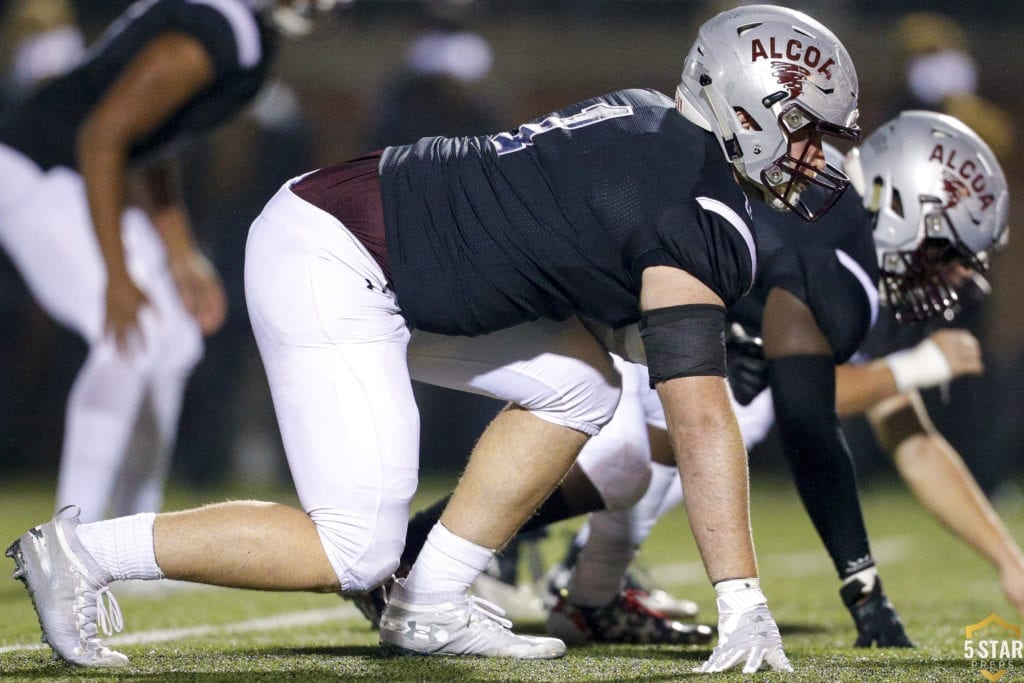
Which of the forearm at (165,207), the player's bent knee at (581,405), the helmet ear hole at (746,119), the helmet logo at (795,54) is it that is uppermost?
the helmet logo at (795,54)

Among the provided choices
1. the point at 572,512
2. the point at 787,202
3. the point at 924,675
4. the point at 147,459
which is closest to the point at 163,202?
the point at 147,459

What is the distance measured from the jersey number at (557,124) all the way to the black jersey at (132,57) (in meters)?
1.85

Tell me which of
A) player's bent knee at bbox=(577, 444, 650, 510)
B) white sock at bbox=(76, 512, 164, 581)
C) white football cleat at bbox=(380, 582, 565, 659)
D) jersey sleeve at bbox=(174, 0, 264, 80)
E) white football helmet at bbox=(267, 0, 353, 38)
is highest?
white football helmet at bbox=(267, 0, 353, 38)

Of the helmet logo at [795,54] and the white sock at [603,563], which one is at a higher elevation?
the helmet logo at [795,54]

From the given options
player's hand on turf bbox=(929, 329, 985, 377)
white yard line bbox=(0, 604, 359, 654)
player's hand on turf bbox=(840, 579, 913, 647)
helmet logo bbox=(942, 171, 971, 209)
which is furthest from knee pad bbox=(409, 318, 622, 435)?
player's hand on turf bbox=(929, 329, 985, 377)

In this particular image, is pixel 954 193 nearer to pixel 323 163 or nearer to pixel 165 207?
pixel 165 207

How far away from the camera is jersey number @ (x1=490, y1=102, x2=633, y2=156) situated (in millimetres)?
2998

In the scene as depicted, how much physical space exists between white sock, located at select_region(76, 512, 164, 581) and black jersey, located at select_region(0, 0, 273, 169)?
6.87 feet

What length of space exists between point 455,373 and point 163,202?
7.38ft

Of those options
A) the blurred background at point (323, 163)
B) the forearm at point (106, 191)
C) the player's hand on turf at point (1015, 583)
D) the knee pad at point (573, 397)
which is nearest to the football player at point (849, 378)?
the player's hand on turf at point (1015, 583)

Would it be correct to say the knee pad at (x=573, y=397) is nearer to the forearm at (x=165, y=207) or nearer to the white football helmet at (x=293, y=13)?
the white football helmet at (x=293, y=13)

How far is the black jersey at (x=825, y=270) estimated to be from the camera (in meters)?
3.47

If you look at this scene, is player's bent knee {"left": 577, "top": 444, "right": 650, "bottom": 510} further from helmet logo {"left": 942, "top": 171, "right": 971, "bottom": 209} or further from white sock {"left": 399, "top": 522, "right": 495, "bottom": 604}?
helmet logo {"left": 942, "top": 171, "right": 971, "bottom": 209}

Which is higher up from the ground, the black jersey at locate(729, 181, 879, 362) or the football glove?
the black jersey at locate(729, 181, 879, 362)
